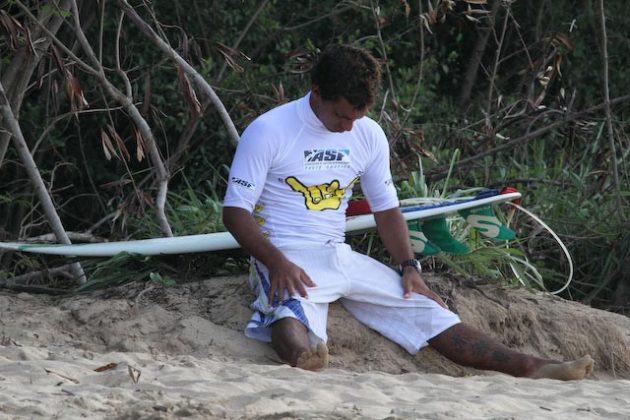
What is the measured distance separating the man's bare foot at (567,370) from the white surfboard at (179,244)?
1285 millimetres

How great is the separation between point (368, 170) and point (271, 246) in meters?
0.67

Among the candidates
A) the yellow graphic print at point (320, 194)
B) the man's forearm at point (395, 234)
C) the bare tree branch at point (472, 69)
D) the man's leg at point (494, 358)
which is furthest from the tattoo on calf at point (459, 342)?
the bare tree branch at point (472, 69)

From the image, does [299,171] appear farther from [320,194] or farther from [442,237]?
[442,237]

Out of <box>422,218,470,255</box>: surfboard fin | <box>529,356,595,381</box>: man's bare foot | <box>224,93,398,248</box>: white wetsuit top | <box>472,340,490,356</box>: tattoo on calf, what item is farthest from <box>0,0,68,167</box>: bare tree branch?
<box>529,356,595,381</box>: man's bare foot

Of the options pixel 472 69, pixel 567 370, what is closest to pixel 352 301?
pixel 567 370

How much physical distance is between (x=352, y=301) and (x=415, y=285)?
32cm

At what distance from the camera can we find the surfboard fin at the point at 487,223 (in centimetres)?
608

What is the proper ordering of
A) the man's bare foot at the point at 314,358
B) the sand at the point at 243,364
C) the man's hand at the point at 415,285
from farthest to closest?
the man's hand at the point at 415,285
the man's bare foot at the point at 314,358
the sand at the point at 243,364

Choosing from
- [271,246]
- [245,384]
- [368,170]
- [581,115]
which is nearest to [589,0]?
[581,115]

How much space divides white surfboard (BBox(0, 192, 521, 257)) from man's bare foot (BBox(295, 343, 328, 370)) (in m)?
1.10

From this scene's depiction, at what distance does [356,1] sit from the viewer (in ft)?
26.9

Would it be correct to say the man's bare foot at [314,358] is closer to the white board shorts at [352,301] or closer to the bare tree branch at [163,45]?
the white board shorts at [352,301]

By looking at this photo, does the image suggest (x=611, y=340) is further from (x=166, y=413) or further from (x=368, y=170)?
(x=166, y=413)

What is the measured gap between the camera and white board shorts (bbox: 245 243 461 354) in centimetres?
508
